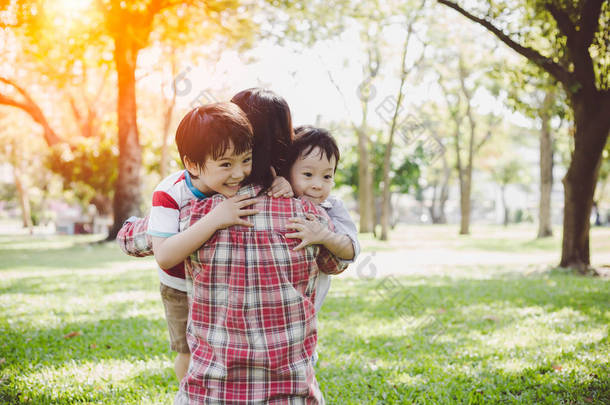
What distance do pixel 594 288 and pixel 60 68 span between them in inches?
746

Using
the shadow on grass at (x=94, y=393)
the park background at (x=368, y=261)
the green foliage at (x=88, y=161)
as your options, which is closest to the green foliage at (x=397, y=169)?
the park background at (x=368, y=261)

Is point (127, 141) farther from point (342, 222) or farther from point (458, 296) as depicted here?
point (342, 222)

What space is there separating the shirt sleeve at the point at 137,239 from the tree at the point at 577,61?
805cm

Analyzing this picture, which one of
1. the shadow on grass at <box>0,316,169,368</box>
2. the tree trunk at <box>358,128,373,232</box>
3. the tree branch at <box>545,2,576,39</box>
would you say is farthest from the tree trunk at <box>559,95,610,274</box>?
the tree trunk at <box>358,128,373,232</box>

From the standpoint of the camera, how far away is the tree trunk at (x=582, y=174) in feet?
28.8

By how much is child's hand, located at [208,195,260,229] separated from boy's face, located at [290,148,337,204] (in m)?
0.33

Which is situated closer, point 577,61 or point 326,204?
point 326,204

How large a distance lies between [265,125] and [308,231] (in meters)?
0.42

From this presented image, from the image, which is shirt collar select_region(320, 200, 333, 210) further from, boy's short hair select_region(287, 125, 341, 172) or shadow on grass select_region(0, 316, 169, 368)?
shadow on grass select_region(0, 316, 169, 368)

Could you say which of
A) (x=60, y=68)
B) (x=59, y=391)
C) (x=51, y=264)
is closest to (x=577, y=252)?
(x=59, y=391)

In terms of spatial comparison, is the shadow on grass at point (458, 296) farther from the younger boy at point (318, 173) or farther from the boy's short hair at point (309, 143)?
the boy's short hair at point (309, 143)

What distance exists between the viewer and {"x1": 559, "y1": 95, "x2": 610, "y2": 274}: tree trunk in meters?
8.77

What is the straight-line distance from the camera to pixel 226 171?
69.2 inches

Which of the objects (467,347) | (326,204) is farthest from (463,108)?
(326,204)
